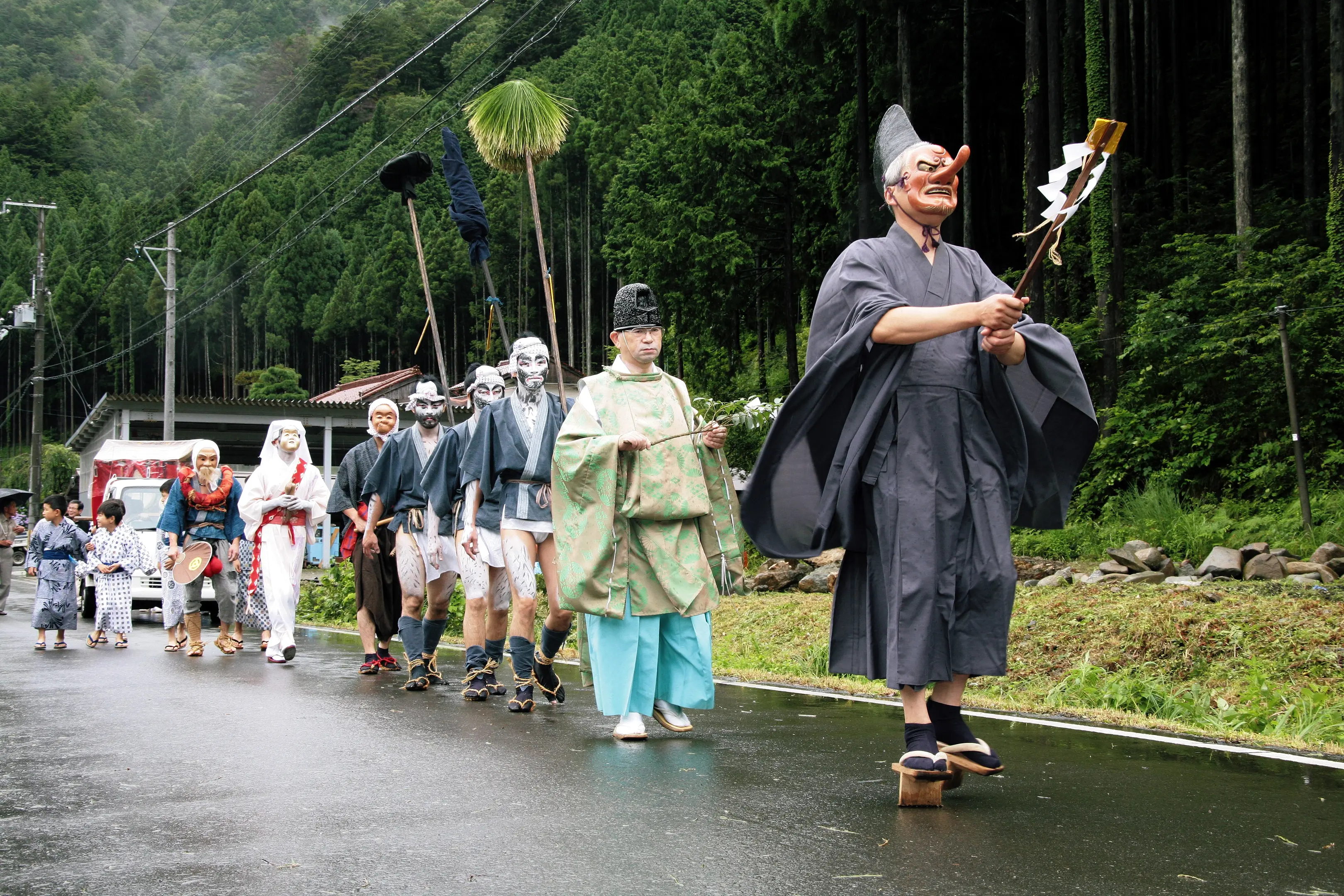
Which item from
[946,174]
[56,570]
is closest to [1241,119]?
[56,570]

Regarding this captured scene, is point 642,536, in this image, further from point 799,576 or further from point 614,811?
point 799,576

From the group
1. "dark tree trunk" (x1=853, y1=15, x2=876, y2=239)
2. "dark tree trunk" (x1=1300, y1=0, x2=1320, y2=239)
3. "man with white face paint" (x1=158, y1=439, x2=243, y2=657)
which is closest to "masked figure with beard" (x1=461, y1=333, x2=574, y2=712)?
"man with white face paint" (x1=158, y1=439, x2=243, y2=657)

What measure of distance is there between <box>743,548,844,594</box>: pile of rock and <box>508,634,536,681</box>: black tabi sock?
8032 millimetres

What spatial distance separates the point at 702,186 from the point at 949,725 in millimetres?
36288

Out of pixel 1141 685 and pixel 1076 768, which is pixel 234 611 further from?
pixel 1076 768

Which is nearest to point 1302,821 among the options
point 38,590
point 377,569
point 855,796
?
point 855,796

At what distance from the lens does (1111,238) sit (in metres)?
25.0

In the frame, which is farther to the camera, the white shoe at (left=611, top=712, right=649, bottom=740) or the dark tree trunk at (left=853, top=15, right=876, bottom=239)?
the dark tree trunk at (left=853, top=15, right=876, bottom=239)

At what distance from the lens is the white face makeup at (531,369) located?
27.8 feet

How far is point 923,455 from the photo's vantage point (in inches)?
189

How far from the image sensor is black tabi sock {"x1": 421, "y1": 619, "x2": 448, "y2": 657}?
9.91m

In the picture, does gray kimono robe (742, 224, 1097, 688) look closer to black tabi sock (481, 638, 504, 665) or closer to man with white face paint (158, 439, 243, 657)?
black tabi sock (481, 638, 504, 665)

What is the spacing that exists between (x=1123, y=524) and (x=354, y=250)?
217ft

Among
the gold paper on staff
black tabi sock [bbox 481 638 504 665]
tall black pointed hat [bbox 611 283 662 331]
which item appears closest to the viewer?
the gold paper on staff
